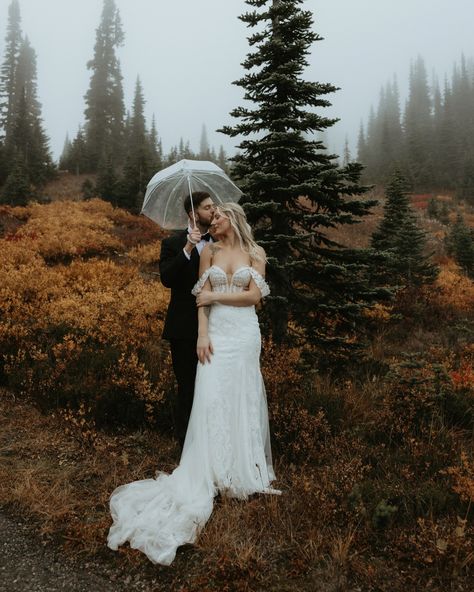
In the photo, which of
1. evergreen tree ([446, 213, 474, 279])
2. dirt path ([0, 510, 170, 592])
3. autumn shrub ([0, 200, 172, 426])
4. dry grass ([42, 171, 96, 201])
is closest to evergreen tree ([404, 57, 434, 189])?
evergreen tree ([446, 213, 474, 279])

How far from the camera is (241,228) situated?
13.0 feet

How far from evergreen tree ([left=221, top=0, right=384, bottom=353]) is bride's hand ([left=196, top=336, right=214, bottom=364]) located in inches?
121

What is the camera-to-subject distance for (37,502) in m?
3.66

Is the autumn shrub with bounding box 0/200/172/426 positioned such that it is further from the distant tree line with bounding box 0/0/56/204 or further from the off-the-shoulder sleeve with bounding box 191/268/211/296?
the distant tree line with bounding box 0/0/56/204

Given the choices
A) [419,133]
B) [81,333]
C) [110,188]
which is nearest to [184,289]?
[81,333]

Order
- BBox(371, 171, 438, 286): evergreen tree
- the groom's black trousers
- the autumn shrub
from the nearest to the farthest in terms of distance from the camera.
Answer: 1. the groom's black trousers
2. the autumn shrub
3. BBox(371, 171, 438, 286): evergreen tree

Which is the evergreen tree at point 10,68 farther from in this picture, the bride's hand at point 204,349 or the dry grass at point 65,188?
the bride's hand at point 204,349

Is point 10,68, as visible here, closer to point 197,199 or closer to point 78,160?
point 78,160

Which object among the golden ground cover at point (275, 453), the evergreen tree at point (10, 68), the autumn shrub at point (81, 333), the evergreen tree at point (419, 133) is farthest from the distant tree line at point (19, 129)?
the evergreen tree at point (419, 133)

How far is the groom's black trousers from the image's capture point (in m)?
4.24

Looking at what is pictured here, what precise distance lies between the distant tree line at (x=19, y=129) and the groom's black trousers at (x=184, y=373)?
2272 cm

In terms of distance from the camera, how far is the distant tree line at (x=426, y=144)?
44.7 metres

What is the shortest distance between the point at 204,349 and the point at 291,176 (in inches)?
170

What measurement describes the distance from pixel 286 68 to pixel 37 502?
698cm
